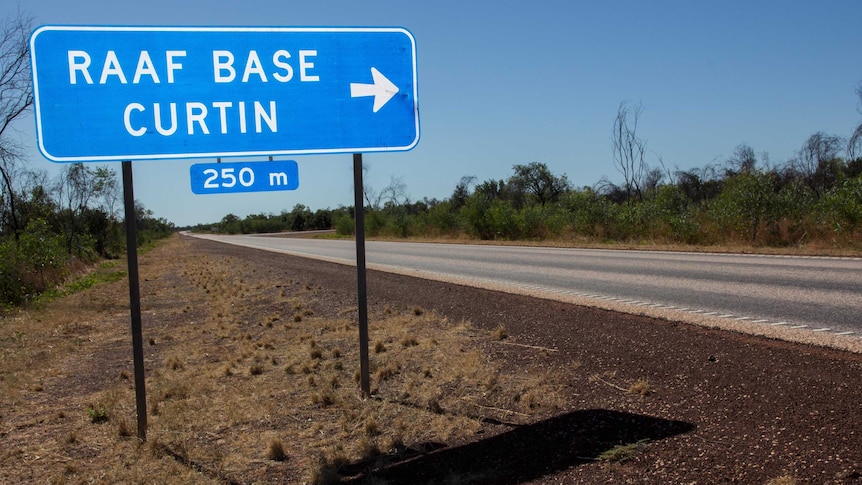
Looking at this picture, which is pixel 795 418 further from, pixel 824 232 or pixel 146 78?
pixel 824 232

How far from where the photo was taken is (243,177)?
4.78 metres

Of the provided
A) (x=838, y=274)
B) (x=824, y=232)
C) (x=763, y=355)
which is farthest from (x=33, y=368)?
(x=824, y=232)

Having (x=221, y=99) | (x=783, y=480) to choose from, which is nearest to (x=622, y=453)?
(x=783, y=480)

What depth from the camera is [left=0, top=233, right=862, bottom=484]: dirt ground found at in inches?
132

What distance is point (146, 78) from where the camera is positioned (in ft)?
14.7

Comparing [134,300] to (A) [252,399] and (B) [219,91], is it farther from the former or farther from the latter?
(B) [219,91]

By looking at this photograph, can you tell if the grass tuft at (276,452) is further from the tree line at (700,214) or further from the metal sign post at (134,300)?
the tree line at (700,214)

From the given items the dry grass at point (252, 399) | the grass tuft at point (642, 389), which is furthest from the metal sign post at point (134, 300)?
the grass tuft at point (642, 389)

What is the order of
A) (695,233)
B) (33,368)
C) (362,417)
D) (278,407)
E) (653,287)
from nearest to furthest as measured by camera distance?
(362,417) < (278,407) < (33,368) < (653,287) < (695,233)

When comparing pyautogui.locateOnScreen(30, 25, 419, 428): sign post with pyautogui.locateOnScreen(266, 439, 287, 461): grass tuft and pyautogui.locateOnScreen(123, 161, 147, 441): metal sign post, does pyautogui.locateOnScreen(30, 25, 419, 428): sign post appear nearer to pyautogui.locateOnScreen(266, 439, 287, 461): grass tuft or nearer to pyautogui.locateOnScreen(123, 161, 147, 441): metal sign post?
pyautogui.locateOnScreen(123, 161, 147, 441): metal sign post

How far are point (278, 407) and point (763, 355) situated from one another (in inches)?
155

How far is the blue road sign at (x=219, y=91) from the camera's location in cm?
432

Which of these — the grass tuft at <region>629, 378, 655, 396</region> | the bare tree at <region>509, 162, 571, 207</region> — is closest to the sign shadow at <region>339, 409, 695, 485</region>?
the grass tuft at <region>629, 378, 655, 396</region>

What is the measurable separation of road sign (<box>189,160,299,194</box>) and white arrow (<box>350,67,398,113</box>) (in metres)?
0.74
